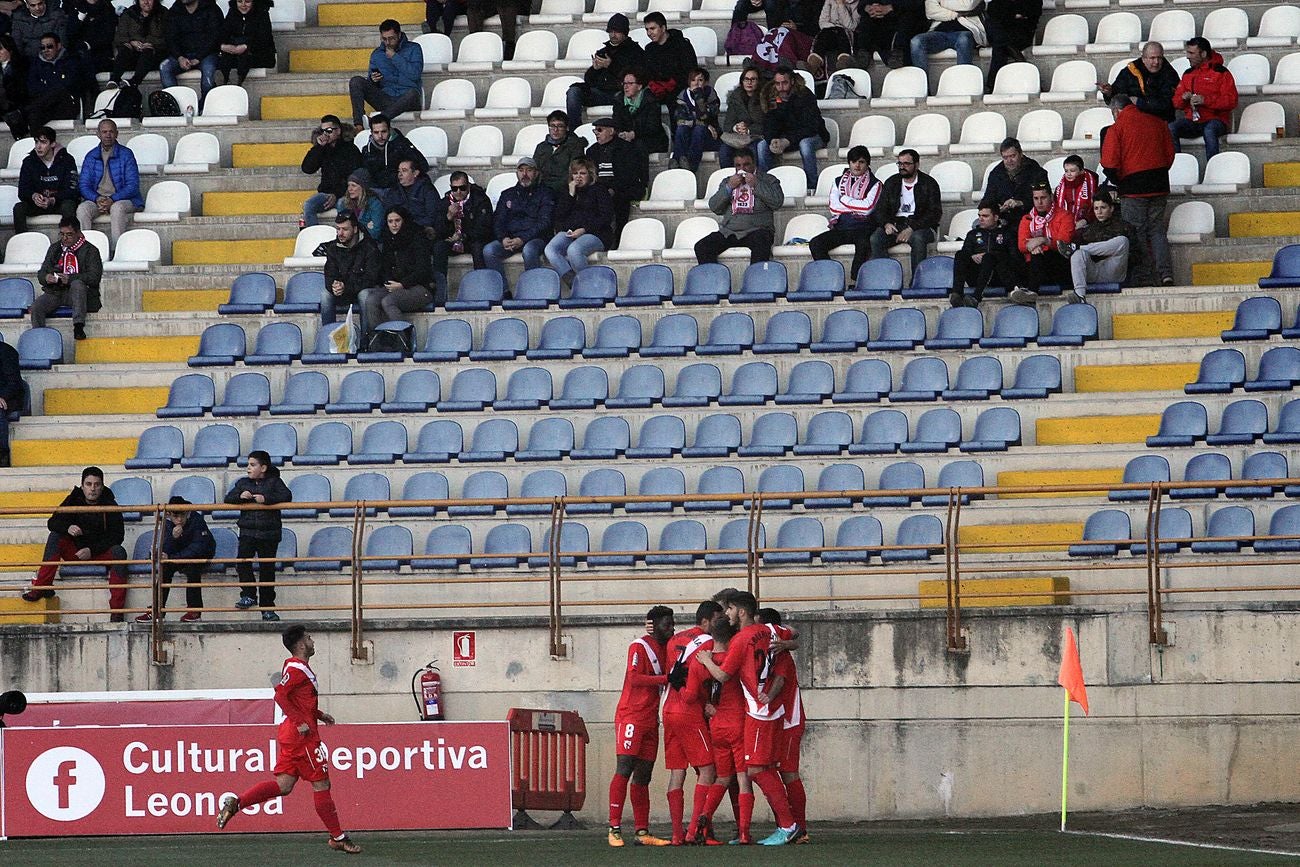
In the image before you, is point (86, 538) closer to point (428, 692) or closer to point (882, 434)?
point (428, 692)

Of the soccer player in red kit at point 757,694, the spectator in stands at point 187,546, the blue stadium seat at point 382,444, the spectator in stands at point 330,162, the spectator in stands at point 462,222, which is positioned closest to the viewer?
the soccer player in red kit at point 757,694

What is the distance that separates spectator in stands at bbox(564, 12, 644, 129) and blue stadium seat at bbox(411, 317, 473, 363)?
3207 mm

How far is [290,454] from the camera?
19.1 metres

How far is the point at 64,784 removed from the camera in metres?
15.0

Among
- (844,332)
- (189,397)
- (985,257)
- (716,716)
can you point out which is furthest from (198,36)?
(716,716)

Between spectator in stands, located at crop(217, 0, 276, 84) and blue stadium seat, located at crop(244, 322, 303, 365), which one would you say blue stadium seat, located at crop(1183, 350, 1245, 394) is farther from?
spectator in stands, located at crop(217, 0, 276, 84)

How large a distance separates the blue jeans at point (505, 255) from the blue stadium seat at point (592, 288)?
0.51 meters

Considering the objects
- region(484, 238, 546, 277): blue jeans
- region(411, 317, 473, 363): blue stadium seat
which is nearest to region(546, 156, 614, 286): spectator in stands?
region(484, 238, 546, 277): blue jeans

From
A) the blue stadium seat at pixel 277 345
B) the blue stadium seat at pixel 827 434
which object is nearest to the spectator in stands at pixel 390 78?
the blue stadium seat at pixel 277 345

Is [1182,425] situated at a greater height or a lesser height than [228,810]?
greater

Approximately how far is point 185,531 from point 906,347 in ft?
23.4

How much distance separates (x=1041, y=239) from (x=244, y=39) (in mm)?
10559

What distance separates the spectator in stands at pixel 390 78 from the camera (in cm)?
2316

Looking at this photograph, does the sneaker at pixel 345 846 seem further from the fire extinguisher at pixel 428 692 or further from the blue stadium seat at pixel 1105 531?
the blue stadium seat at pixel 1105 531
